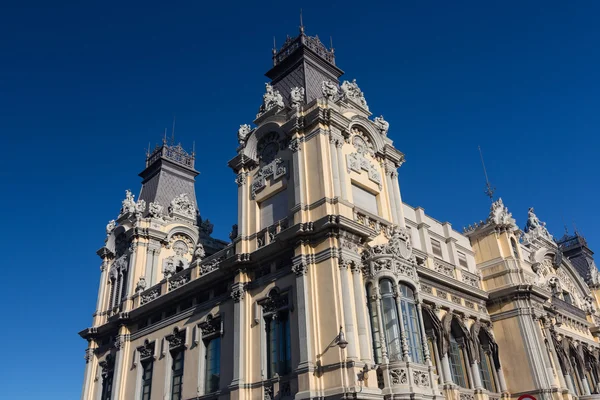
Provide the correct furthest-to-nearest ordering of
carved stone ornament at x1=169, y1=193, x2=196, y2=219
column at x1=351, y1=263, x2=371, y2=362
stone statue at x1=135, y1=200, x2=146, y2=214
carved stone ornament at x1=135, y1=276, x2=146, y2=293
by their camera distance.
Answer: carved stone ornament at x1=169, y1=193, x2=196, y2=219 < stone statue at x1=135, y1=200, x2=146, y2=214 < carved stone ornament at x1=135, y1=276, x2=146, y2=293 < column at x1=351, y1=263, x2=371, y2=362

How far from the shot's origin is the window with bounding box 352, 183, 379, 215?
25255 millimetres

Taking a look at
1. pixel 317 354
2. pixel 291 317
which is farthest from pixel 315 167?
pixel 317 354

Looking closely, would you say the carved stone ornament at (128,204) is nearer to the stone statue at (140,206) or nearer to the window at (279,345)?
the stone statue at (140,206)

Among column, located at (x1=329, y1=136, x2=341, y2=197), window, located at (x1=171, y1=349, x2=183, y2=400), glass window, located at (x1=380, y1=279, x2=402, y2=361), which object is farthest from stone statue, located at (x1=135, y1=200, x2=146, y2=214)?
glass window, located at (x1=380, y1=279, x2=402, y2=361)

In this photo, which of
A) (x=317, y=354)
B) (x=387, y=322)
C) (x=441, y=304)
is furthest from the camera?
(x=441, y=304)

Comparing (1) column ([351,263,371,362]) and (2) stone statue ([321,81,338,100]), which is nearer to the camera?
(1) column ([351,263,371,362])

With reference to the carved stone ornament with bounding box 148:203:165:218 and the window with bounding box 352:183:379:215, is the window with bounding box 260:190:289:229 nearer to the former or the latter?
the window with bounding box 352:183:379:215

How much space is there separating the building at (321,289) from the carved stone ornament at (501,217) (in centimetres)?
13

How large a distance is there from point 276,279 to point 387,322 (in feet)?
17.0

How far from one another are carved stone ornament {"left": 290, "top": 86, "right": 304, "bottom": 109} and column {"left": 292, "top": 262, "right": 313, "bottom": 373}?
8.87m

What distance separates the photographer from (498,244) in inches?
1342

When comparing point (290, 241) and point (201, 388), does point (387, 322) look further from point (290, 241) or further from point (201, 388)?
point (201, 388)

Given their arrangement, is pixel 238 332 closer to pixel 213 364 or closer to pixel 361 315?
pixel 213 364

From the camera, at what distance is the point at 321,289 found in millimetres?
21234
